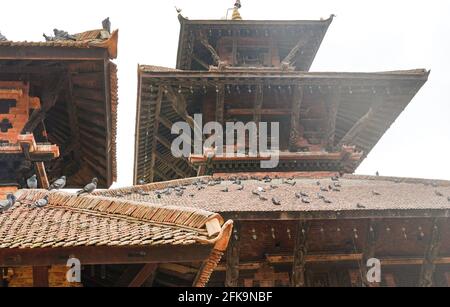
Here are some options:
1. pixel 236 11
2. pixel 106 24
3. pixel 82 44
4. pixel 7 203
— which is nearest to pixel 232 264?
pixel 7 203

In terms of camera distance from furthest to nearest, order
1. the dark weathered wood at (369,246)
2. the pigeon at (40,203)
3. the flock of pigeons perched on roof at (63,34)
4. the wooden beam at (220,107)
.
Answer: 1. the wooden beam at (220,107)
2. the flock of pigeons perched on roof at (63,34)
3. the dark weathered wood at (369,246)
4. the pigeon at (40,203)

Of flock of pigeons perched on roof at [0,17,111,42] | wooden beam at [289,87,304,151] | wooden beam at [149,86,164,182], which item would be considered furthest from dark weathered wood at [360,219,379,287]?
wooden beam at [149,86,164,182]

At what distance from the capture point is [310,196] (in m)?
8.95

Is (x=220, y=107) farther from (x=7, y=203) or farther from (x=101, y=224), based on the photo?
(x=101, y=224)

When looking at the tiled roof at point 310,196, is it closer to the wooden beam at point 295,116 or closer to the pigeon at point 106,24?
the wooden beam at point 295,116

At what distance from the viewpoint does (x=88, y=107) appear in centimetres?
1229

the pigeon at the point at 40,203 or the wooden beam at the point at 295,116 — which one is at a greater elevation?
the wooden beam at the point at 295,116

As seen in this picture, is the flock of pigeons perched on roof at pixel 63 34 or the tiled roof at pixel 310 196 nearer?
the tiled roof at pixel 310 196

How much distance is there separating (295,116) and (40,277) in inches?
388

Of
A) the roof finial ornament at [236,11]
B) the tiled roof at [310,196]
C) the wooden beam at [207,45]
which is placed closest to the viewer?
the tiled roof at [310,196]

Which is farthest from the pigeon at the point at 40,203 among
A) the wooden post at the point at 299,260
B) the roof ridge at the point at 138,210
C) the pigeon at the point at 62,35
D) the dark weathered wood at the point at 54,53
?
the pigeon at the point at 62,35

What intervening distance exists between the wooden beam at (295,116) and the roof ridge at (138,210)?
27.6ft

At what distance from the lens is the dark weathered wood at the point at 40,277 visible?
5.21 m
